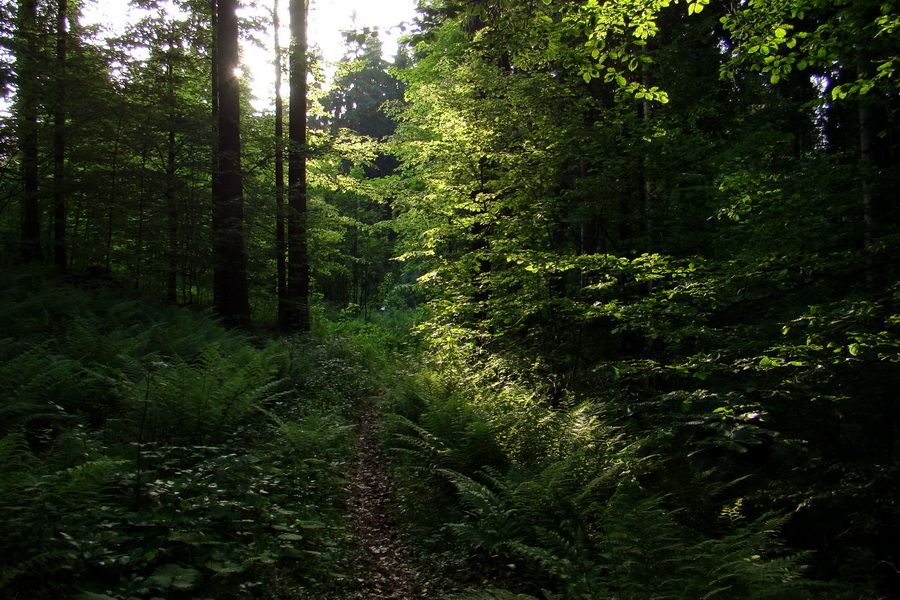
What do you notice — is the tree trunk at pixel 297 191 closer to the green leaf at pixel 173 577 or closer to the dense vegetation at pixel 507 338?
the dense vegetation at pixel 507 338

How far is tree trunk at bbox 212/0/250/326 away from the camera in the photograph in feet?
34.4

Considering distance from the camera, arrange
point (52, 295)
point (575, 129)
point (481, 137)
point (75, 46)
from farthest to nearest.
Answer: point (75, 46)
point (481, 137)
point (575, 129)
point (52, 295)

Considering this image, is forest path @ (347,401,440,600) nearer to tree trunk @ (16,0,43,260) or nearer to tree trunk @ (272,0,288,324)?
tree trunk @ (16,0,43,260)

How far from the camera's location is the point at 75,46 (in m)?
11.5

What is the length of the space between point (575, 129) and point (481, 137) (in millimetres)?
2691

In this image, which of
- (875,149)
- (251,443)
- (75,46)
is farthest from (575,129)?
(75,46)

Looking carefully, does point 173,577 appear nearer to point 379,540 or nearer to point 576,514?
point 379,540

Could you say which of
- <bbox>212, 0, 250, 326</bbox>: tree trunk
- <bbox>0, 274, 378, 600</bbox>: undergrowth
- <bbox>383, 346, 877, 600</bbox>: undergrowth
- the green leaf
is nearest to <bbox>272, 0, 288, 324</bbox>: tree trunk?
<bbox>212, 0, 250, 326</bbox>: tree trunk

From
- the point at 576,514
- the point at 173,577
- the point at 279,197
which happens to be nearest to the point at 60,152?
the point at 279,197

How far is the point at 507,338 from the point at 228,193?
7.14 meters

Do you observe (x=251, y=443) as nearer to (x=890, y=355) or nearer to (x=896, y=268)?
(x=890, y=355)

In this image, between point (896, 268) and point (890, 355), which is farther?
point (896, 268)

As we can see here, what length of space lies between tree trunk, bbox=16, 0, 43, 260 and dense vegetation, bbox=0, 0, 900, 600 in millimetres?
114

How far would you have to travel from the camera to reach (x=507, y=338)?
1102 cm
